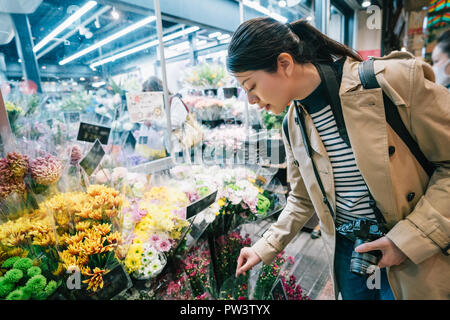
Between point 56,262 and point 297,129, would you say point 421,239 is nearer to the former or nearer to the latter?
point 297,129

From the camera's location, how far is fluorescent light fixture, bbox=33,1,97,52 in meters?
1.68

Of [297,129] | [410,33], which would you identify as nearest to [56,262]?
[297,129]

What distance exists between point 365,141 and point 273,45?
0.49 metres

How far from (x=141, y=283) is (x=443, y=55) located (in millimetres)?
3514

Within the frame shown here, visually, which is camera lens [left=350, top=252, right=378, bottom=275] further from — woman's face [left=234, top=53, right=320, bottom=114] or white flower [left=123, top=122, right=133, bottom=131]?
white flower [left=123, top=122, right=133, bottom=131]

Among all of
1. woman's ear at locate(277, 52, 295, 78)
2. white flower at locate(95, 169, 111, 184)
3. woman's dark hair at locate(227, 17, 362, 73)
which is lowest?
white flower at locate(95, 169, 111, 184)

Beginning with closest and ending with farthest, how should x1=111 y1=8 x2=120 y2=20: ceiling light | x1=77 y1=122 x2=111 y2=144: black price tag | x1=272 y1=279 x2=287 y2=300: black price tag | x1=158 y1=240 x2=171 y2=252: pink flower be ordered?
x1=158 y1=240 x2=171 y2=252: pink flower → x1=77 y1=122 x2=111 y2=144: black price tag → x1=272 y1=279 x2=287 y2=300: black price tag → x1=111 y1=8 x2=120 y2=20: ceiling light

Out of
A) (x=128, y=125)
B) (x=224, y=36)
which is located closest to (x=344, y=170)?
(x=128, y=125)

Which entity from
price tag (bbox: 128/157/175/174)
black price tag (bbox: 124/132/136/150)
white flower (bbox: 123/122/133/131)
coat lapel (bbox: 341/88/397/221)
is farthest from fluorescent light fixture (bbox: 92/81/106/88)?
coat lapel (bbox: 341/88/397/221)

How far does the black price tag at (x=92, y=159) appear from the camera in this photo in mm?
1008

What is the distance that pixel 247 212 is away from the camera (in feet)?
4.44

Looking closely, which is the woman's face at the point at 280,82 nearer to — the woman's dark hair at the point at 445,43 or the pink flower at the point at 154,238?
the pink flower at the point at 154,238

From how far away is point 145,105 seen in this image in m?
1.81

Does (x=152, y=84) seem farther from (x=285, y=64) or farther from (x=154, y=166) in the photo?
(x=285, y=64)
